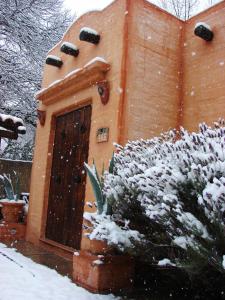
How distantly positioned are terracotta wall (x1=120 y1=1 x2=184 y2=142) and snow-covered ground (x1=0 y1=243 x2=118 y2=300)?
2081 millimetres

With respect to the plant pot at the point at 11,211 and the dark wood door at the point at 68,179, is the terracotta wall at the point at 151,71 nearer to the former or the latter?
the dark wood door at the point at 68,179

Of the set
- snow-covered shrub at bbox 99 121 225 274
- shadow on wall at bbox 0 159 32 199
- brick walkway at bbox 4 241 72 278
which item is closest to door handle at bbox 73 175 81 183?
brick walkway at bbox 4 241 72 278

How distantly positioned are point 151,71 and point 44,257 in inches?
132

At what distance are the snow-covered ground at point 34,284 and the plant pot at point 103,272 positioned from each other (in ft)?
0.39

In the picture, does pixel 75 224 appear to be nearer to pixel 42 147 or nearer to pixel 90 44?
pixel 42 147

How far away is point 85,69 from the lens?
18.3 ft

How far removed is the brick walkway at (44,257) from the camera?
4977 millimetres

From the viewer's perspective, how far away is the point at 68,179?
6422 mm

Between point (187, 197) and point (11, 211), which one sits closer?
point (187, 197)

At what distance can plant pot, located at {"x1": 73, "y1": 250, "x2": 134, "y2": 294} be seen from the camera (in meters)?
3.93

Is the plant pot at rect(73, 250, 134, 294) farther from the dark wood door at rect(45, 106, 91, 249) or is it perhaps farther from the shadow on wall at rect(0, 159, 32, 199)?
the shadow on wall at rect(0, 159, 32, 199)

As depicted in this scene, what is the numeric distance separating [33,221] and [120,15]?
423cm

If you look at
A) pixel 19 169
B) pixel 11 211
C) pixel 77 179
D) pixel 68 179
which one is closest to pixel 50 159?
pixel 68 179

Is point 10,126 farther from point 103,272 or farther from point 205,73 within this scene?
point 103,272
